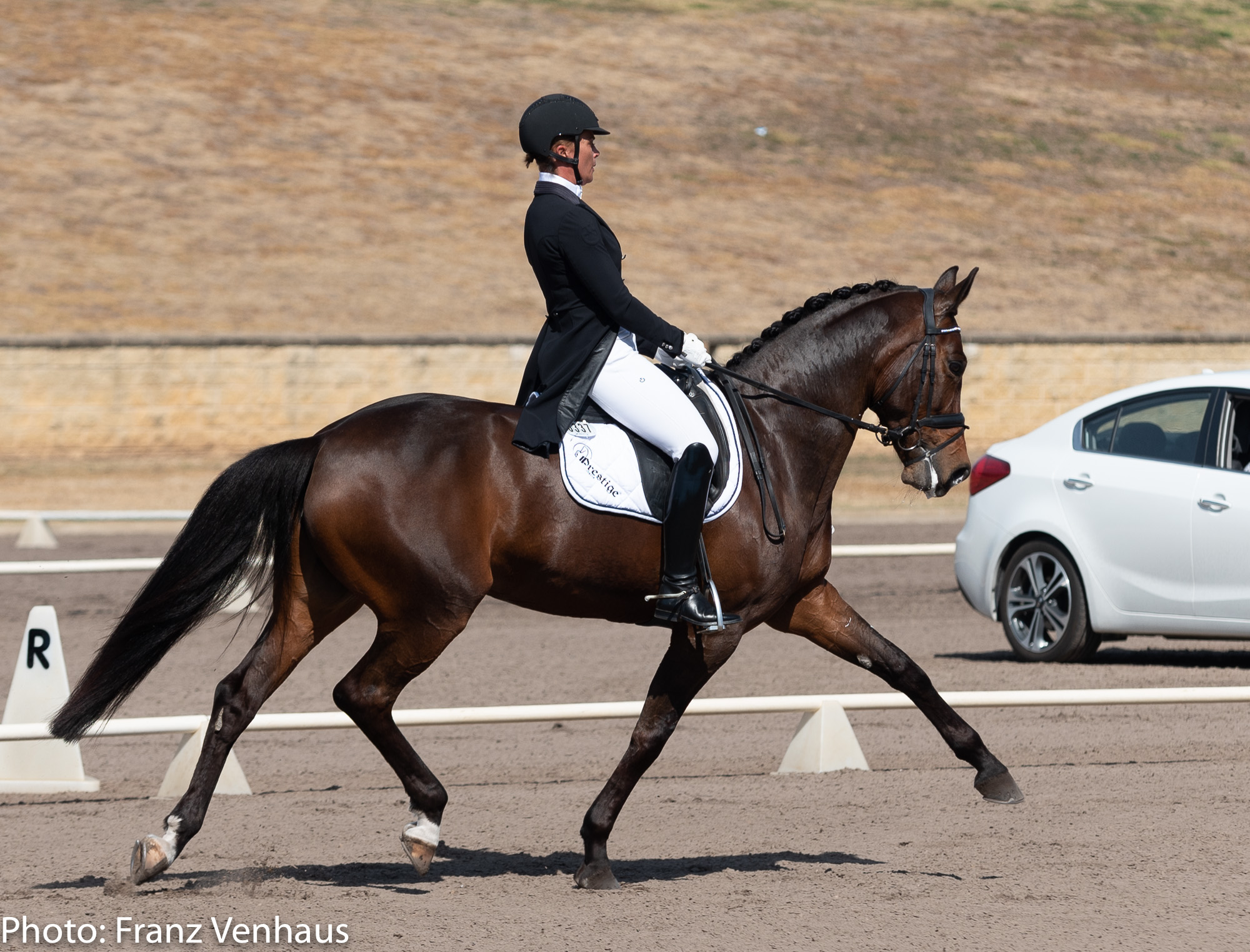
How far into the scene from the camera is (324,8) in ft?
152

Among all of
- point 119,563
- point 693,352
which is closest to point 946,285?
point 693,352

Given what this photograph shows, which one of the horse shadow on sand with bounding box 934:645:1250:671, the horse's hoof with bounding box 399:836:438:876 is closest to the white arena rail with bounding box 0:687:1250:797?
the horse's hoof with bounding box 399:836:438:876

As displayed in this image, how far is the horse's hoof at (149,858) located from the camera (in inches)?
222

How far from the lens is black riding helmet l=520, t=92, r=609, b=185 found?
6051mm

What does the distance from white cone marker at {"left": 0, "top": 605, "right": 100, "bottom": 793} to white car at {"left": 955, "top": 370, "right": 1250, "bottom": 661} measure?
6.14 m

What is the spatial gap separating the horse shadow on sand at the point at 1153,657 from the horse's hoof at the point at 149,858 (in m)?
6.84

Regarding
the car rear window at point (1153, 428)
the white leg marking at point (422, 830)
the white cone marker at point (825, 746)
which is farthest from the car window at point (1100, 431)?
the white leg marking at point (422, 830)

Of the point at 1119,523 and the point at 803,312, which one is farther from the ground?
the point at 803,312

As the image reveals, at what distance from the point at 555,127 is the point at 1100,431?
19.5ft

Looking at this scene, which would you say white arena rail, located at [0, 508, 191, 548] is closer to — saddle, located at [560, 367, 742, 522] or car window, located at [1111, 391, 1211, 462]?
car window, located at [1111, 391, 1211, 462]

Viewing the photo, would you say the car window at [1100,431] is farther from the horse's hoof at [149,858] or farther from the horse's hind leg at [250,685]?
the horse's hoof at [149,858]

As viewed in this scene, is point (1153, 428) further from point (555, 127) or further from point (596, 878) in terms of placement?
point (596, 878)

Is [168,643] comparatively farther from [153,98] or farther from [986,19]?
[986,19]

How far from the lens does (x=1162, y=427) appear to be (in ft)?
34.4
